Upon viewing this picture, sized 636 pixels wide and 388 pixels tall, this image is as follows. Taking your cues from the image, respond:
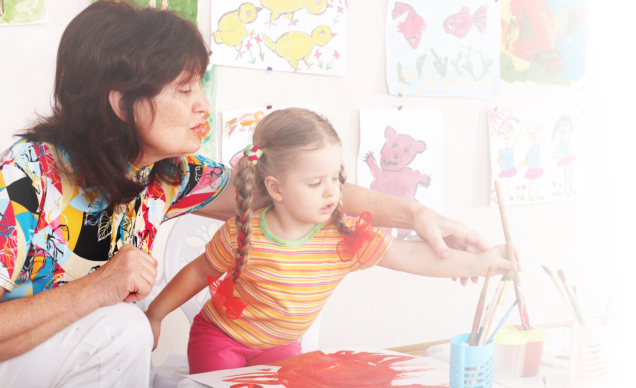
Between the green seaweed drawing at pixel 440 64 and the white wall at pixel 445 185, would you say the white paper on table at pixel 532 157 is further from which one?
the green seaweed drawing at pixel 440 64

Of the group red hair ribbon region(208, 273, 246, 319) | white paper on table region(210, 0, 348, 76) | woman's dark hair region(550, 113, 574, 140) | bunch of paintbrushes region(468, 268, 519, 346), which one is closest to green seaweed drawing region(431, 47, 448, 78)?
white paper on table region(210, 0, 348, 76)

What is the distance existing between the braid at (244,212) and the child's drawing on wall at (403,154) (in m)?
0.89

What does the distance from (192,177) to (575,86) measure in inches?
74.6

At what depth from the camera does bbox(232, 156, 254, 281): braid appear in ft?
3.70

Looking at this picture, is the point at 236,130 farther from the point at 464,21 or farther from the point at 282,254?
the point at 464,21

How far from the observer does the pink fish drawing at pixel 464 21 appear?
6.92 feet

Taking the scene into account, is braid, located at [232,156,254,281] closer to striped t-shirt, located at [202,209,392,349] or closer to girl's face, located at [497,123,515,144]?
striped t-shirt, located at [202,209,392,349]

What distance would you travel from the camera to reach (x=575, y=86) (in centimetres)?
243

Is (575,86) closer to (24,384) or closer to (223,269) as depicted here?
(223,269)

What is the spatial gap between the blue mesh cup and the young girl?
318mm

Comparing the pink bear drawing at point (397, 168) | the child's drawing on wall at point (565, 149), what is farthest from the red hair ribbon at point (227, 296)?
the child's drawing on wall at point (565, 149)

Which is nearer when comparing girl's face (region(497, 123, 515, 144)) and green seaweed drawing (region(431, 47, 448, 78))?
green seaweed drawing (region(431, 47, 448, 78))

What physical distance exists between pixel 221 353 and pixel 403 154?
3.73 feet

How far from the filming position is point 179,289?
1218 mm
